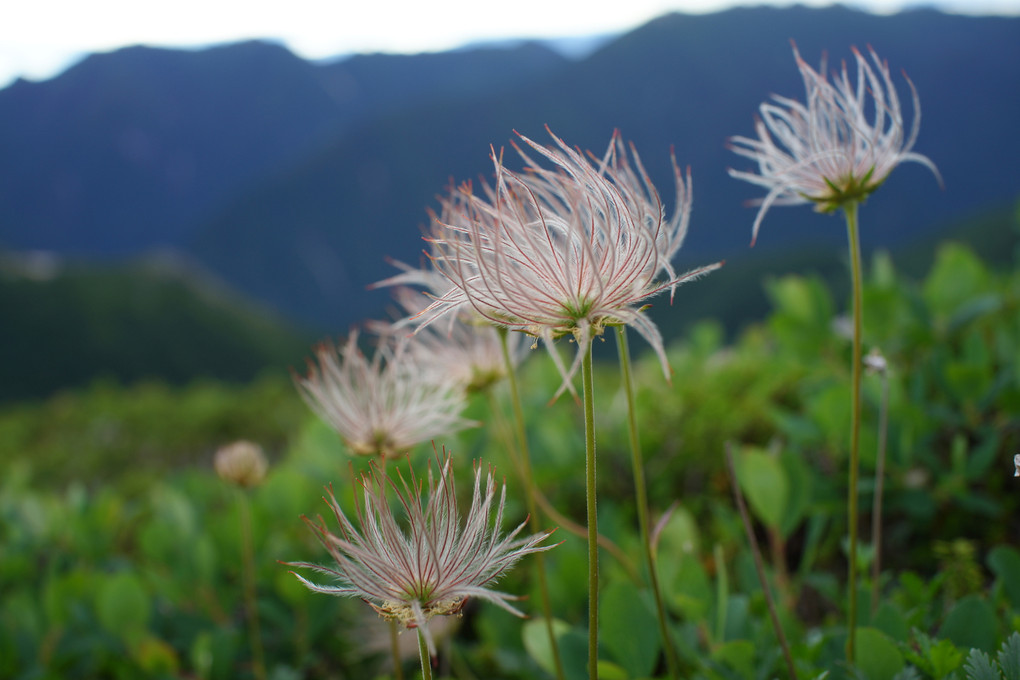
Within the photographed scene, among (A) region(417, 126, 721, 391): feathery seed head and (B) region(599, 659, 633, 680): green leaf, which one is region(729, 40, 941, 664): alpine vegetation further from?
(B) region(599, 659, 633, 680): green leaf

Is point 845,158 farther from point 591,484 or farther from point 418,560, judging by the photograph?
point 418,560

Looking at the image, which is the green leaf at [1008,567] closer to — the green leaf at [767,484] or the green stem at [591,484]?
the green leaf at [767,484]

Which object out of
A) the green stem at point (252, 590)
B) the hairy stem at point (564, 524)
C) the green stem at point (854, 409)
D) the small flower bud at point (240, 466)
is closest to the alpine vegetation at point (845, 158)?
the green stem at point (854, 409)

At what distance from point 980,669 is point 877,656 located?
1.09 ft

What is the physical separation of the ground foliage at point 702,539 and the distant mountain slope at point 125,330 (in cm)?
6806

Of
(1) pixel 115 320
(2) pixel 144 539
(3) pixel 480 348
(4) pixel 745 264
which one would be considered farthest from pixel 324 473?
(4) pixel 745 264

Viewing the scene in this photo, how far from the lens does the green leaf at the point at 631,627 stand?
184cm

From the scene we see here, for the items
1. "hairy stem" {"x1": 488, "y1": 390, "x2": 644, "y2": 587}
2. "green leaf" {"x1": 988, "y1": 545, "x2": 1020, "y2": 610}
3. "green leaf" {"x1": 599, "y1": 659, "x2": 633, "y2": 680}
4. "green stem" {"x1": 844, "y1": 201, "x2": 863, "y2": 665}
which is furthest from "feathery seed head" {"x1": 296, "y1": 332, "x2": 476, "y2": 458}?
"green leaf" {"x1": 988, "y1": 545, "x2": 1020, "y2": 610}

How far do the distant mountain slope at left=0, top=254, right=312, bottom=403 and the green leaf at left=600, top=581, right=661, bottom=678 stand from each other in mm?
69931

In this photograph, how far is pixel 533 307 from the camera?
1.26 m

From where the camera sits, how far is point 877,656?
1517mm

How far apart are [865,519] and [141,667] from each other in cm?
310

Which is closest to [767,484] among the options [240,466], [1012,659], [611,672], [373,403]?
[611,672]

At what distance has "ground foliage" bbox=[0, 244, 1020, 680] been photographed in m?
1.88
